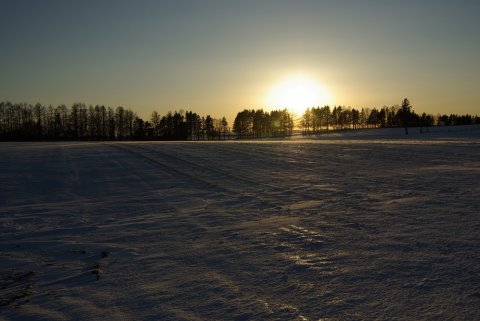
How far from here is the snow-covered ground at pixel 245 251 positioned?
367 centimetres

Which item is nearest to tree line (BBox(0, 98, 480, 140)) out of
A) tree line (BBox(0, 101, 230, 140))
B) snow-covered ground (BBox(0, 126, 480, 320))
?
tree line (BBox(0, 101, 230, 140))

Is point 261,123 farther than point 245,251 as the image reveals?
Yes

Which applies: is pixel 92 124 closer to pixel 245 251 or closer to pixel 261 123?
pixel 261 123

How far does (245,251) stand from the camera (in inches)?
210

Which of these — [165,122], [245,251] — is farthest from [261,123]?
[245,251]

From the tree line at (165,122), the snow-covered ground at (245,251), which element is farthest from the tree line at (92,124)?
the snow-covered ground at (245,251)

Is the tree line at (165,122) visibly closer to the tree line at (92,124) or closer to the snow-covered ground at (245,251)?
the tree line at (92,124)

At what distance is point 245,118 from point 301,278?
467 ft

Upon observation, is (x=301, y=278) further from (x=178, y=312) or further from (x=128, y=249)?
(x=128, y=249)

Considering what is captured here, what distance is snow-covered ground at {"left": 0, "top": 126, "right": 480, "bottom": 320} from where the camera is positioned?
3.67m

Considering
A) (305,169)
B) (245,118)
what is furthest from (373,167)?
(245,118)

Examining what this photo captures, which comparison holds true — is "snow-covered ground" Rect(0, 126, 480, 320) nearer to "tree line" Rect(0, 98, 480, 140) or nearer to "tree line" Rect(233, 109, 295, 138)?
"tree line" Rect(0, 98, 480, 140)

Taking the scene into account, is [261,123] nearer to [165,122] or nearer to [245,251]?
[165,122]

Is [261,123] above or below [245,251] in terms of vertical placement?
above
